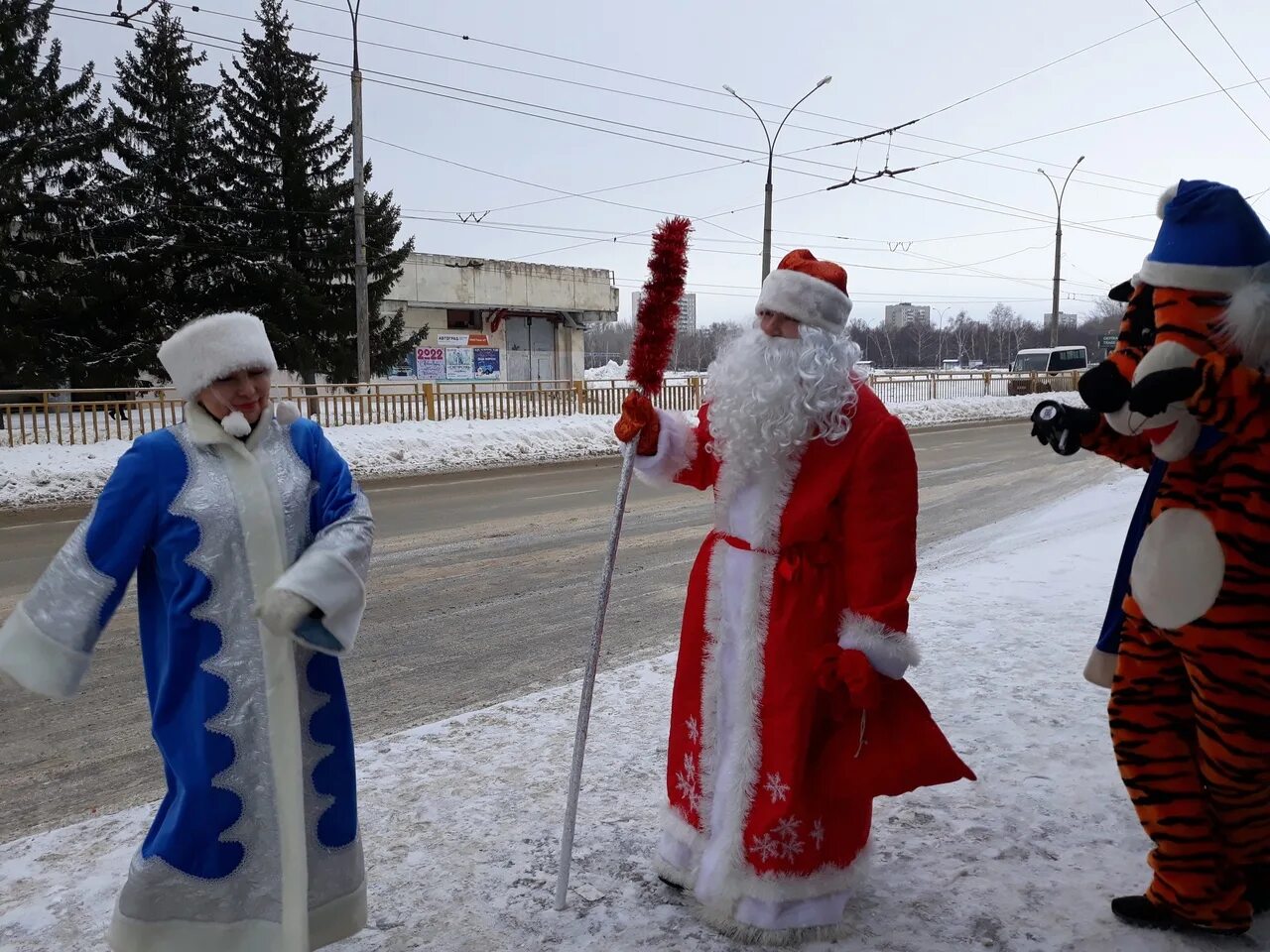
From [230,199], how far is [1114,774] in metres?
27.5

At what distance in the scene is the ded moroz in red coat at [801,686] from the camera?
2.36 metres

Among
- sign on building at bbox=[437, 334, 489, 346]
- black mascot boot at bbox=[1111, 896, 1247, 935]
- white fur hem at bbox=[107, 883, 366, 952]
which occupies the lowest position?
black mascot boot at bbox=[1111, 896, 1247, 935]

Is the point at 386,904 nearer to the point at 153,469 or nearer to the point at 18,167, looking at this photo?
the point at 153,469

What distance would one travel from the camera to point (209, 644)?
217 cm

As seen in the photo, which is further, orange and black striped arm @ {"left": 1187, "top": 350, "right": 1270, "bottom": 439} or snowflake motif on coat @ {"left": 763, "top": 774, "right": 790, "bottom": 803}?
snowflake motif on coat @ {"left": 763, "top": 774, "right": 790, "bottom": 803}

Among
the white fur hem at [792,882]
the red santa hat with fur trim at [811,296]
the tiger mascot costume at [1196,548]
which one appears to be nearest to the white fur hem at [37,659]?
the white fur hem at [792,882]

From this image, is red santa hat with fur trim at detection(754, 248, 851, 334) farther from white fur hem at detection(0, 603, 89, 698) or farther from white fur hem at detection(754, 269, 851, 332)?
white fur hem at detection(0, 603, 89, 698)

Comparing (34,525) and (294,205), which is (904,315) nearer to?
(294,205)

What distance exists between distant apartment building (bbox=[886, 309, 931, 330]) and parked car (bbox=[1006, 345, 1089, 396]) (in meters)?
34.0

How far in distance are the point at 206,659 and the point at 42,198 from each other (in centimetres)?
2580

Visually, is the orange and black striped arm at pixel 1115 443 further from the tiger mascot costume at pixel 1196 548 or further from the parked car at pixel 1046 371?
the parked car at pixel 1046 371

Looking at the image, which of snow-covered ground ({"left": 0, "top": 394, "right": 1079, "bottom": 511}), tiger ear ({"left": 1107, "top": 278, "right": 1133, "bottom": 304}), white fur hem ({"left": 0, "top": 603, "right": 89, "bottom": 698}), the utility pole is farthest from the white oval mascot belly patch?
the utility pole

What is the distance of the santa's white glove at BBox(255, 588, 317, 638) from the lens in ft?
6.86

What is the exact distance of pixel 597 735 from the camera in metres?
3.91
